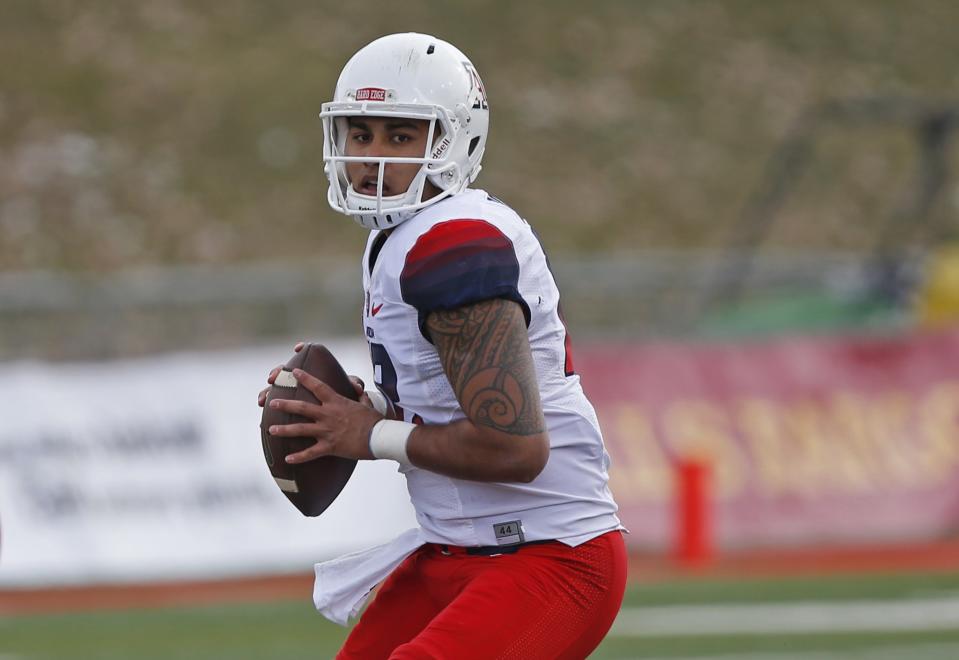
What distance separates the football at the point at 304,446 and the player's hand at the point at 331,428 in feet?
0.11

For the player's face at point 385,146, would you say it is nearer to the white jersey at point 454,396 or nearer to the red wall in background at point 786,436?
the white jersey at point 454,396

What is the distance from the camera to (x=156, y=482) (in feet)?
34.0

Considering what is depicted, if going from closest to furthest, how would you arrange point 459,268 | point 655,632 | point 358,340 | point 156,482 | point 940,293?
point 459,268, point 655,632, point 156,482, point 358,340, point 940,293

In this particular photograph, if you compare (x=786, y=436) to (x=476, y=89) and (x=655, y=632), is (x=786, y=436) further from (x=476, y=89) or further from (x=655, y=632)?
(x=476, y=89)

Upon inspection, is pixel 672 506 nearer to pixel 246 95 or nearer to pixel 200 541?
pixel 200 541

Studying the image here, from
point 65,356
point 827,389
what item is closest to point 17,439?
point 65,356

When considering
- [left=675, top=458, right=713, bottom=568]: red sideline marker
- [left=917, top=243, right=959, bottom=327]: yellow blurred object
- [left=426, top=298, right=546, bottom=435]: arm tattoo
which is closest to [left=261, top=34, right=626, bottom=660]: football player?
[left=426, top=298, right=546, bottom=435]: arm tattoo

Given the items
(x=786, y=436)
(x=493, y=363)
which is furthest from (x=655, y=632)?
(x=493, y=363)

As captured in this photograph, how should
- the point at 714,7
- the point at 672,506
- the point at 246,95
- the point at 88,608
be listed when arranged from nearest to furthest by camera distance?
the point at 88,608 < the point at 672,506 < the point at 246,95 < the point at 714,7

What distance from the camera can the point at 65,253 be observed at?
25203mm

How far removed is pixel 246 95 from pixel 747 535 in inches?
766

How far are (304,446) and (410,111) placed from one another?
73 centimetres

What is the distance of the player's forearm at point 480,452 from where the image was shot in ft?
10.7

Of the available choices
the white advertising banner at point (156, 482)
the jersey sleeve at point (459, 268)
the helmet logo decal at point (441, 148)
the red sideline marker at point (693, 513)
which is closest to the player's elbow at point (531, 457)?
the jersey sleeve at point (459, 268)
